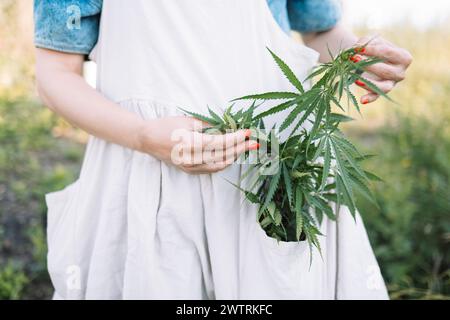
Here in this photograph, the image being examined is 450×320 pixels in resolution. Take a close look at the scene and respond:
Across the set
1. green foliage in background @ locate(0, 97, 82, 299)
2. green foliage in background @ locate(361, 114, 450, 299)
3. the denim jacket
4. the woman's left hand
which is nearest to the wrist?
the denim jacket

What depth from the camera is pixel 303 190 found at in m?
1.15

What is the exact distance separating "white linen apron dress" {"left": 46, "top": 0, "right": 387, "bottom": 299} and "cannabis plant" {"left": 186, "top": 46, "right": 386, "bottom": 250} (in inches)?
2.6

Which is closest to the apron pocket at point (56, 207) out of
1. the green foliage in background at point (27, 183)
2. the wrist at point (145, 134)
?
the wrist at point (145, 134)

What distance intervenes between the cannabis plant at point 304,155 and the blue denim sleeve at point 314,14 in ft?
1.09

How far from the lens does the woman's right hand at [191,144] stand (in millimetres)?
1097

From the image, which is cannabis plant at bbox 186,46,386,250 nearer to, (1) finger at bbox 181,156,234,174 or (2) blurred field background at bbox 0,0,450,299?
(1) finger at bbox 181,156,234,174

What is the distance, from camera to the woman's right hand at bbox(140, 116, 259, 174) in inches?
43.2

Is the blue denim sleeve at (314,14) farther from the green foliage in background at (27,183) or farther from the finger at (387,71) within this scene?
the green foliage in background at (27,183)

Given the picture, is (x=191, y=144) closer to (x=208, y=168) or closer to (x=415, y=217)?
(x=208, y=168)

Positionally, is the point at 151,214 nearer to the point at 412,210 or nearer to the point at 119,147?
the point at 119,147

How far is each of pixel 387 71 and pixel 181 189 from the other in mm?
572

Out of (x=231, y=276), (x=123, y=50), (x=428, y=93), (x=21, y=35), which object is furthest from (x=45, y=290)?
(x=428, y=93)

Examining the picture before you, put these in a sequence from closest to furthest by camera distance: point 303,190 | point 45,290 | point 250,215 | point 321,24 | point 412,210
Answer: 1. point 303,190
2. point 250,215
3. point 321,24
4. point 45,290
5. point 412,210

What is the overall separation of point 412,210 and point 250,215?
129 centimetres
